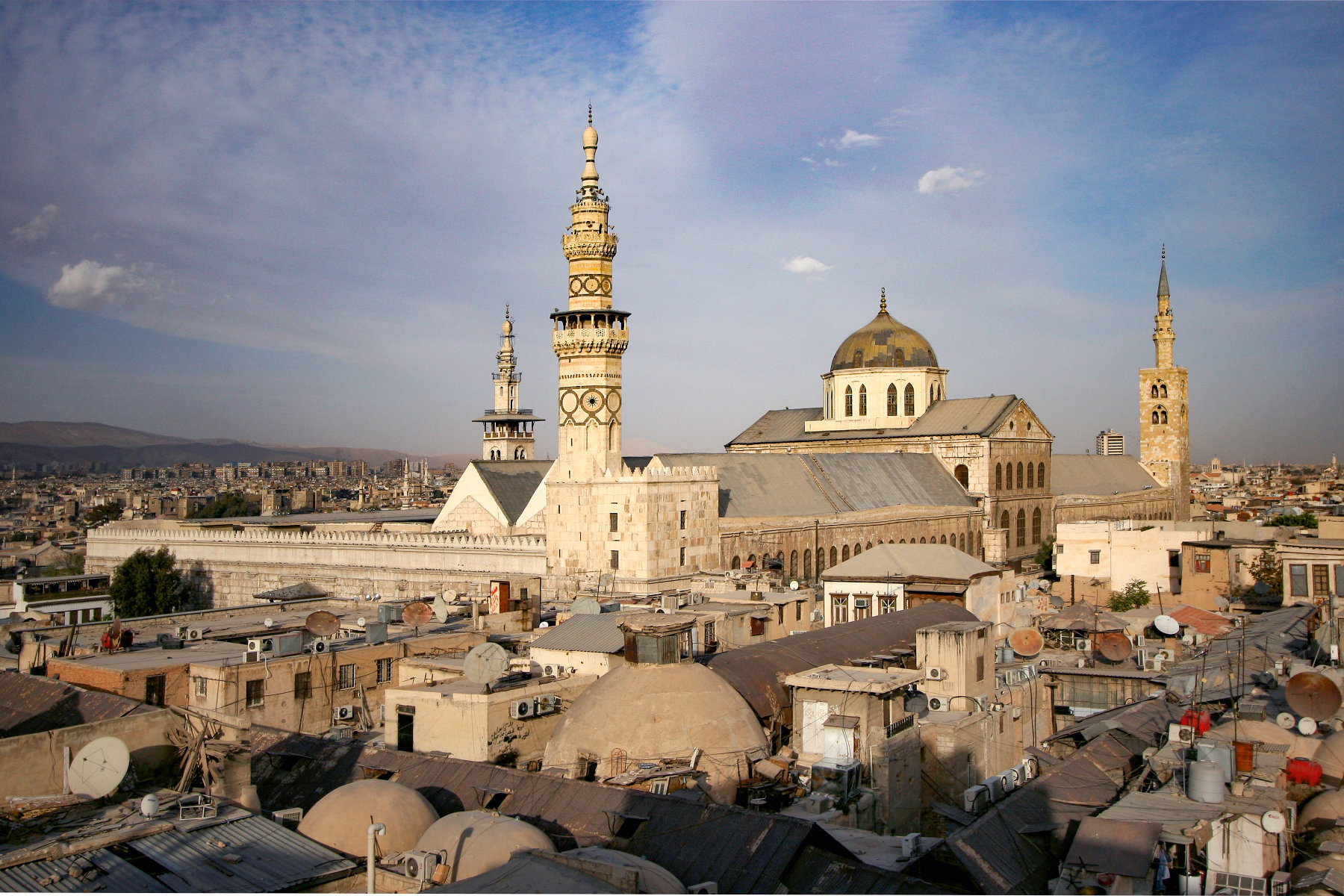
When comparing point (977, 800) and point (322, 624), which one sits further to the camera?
point (322, 624)

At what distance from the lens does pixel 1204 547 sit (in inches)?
1428

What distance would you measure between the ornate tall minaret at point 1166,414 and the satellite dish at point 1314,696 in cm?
6928

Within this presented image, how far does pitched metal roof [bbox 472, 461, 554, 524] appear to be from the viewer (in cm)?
4794

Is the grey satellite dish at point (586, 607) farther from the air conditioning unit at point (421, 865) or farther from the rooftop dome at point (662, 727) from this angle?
the air conditioning unit at point (421, 865)

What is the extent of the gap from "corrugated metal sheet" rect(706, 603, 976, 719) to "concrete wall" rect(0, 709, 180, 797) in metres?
8.80

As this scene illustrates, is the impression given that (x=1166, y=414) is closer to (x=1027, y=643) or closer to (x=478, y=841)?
(x=1027, y=643)

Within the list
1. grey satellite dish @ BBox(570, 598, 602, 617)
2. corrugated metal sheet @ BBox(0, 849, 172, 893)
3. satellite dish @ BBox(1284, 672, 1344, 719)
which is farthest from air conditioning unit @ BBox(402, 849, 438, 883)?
grey satellite dish @ BBox(570, 598, 602, 617)

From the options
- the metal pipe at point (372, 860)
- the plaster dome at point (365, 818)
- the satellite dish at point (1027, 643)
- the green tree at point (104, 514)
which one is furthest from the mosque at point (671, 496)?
the green tree at point (104, 514)

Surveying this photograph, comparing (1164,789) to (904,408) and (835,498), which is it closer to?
(835,498)

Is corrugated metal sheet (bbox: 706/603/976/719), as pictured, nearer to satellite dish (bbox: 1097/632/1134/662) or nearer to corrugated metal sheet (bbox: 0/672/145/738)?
satellite dish (bbox: 1097/632/1134/662)

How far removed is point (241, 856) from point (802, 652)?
1139 centimetres

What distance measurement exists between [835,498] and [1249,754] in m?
33.5

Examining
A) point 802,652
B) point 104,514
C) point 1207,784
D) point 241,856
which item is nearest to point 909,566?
point 802,652

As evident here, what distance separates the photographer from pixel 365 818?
13.0 meters
